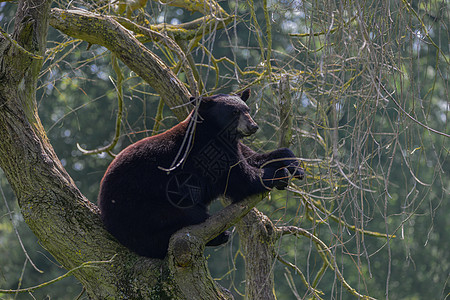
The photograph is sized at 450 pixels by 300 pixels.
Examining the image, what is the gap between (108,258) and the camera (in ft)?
10.2

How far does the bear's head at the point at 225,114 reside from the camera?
425 centimetres

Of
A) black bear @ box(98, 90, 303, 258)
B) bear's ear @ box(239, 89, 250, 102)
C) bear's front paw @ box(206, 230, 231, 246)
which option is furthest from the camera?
bear's ear @ box(239, 89, 250, 102)

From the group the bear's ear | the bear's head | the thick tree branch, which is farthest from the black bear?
the thick tree branch

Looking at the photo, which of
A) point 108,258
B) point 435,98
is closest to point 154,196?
point 108,258

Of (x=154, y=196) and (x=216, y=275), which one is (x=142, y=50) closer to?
(x=154, y=196)

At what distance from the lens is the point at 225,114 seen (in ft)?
14.1

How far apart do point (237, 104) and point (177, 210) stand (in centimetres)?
123

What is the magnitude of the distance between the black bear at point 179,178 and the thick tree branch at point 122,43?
369 millimetres

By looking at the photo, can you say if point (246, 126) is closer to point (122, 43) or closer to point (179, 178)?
point (179, 178)

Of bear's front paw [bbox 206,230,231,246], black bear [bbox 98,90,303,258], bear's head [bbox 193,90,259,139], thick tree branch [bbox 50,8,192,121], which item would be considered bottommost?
bear's front paw [bbox 206,230,231,246]

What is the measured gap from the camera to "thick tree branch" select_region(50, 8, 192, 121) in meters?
4.17

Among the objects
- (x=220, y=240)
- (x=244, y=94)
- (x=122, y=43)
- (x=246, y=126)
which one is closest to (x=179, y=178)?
(x=220, y=240)

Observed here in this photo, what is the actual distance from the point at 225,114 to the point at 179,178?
0.80 metres

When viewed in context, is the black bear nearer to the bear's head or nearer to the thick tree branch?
the bear's head
